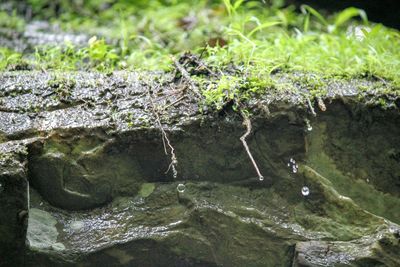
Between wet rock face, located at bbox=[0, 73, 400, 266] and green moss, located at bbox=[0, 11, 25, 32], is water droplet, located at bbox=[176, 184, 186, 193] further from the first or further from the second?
green moss, located at bbox=[0, 11, 25, 32]

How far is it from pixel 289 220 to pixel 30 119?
1.92 meters

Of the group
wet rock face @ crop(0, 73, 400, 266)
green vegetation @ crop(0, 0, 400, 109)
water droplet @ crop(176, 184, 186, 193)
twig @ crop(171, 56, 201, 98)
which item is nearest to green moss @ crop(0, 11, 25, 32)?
green vegetation @ crop(0, 0, 400, 109)

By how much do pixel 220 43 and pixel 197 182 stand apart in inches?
76.4

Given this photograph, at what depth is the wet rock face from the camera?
2.73 meters

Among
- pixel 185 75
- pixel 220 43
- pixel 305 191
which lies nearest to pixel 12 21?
pixel 220 43

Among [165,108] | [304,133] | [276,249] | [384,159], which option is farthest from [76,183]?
[384,159]

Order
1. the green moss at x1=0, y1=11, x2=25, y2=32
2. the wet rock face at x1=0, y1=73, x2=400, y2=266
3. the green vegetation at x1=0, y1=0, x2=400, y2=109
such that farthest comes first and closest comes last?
the green moss at x1=0, y1=11, x2=25, y2=32
the green vegetation at x1=0, y1=0, x2=400, y2=109
the wet rock face at x1=0, y1=73, x2=400, y2=266

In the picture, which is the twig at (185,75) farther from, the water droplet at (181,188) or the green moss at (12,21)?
the green moss at (12,21)

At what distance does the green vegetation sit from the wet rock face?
0.34 m

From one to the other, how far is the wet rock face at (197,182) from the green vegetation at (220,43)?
0.34 meters

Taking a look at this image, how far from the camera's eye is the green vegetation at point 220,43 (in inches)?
132

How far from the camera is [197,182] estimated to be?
2.96 metres

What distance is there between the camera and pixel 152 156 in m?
2.88

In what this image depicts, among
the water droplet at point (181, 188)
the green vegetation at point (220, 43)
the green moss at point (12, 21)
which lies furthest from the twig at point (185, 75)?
the green moss at point (12, 21)
